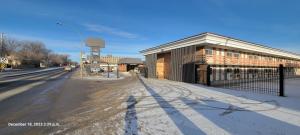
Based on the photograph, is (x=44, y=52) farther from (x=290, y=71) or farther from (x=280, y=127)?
(x=280, y=127)

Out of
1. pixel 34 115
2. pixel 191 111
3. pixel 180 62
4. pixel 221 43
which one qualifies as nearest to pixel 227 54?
pixel 221 43

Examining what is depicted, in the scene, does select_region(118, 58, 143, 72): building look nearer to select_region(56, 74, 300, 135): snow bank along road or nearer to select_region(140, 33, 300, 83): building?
select_region(140, 33, 300, 83): building

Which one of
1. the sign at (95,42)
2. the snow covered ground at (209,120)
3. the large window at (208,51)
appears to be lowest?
the snow covered ground at (209,120)

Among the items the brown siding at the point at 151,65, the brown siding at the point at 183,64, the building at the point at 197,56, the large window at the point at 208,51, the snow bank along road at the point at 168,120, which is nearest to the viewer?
the snow bank along road at the point at 168,120

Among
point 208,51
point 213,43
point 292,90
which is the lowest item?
point 292,90

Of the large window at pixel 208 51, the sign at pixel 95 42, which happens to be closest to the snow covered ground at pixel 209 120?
the large window at pixel 208 51

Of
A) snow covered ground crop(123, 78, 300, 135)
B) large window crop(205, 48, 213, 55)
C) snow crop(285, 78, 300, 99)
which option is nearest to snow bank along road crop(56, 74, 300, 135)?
snow covered ground crop(123, 78, 300, 135)

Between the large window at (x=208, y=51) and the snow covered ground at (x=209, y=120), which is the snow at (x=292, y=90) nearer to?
the snow covered ground at (x=209, y=120)

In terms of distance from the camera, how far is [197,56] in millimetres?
18812

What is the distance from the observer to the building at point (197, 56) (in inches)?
690

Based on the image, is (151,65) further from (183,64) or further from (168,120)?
(168,120)

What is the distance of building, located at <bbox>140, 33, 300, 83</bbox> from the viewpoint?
17531 millimetres

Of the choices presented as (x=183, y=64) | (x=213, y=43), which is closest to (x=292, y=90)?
(x=213, y=43)

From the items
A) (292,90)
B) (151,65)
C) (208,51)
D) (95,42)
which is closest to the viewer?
(292,90)
